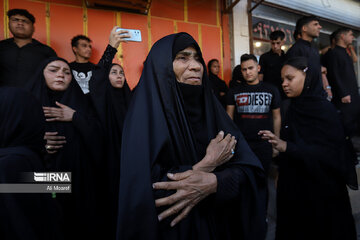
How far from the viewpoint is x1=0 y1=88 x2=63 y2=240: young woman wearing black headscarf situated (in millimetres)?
1007

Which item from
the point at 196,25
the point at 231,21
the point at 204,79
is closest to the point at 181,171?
the point at 204,79

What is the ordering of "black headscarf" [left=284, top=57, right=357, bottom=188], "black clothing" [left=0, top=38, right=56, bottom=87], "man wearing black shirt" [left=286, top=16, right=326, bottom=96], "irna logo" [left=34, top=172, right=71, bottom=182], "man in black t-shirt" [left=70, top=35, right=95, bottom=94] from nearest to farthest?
"irna logo" [left=34, top=172, right=71, bottom=182], "black headscarf" [left=284, top=57, right=357, bottom=188], "black clothing" [left=0, top=38, right=56, bottom=87], "man wearing black shirt" [left=286, top=16, right=326, bottom=96], "man in black t-shirt" [left=70, top=35, right=95, bottom=94]

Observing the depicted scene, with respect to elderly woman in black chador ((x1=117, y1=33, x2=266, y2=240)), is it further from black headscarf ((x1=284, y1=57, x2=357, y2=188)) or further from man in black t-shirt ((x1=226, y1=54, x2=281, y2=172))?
man in black t-shirt ((x1=226, y1=54, x2=281, y2=172))

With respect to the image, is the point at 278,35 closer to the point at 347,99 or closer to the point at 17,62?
the point at 347,99

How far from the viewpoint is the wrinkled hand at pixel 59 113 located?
1.91 metres

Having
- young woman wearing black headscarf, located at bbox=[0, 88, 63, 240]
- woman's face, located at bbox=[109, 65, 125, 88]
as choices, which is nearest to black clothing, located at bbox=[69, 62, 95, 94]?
woman's face, located at bbox=[109, 65, 125, 88]

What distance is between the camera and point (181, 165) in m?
1.11

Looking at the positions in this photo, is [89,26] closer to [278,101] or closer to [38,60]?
[38,60]

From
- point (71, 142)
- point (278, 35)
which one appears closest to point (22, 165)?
point (71, 142)

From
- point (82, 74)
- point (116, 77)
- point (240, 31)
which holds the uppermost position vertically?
point (240, 31)

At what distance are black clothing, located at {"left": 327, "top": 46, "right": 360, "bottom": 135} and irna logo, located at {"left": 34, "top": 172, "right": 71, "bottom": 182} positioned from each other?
467cm

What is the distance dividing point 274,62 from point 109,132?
11.6ft

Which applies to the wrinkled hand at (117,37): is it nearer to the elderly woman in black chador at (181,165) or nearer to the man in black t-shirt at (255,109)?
the elderly woman in black chador at (181,165)

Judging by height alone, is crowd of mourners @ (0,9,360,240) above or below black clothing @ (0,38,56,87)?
below
